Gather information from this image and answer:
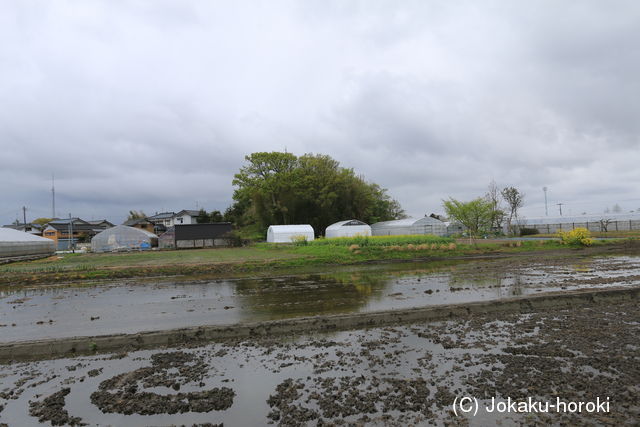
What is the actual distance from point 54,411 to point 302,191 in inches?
1704

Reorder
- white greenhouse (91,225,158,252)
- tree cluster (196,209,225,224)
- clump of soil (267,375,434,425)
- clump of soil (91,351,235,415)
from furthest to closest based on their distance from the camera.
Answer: tree cluster (196,209,225,224)
white greenhouse (91,225,158,252)
clump of soil (91,351,235,415)
clump of soil (267,375,434,425)

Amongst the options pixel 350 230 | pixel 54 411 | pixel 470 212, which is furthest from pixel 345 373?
pixel 350 230

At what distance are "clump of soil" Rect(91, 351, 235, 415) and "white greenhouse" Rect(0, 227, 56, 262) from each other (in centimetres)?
3046

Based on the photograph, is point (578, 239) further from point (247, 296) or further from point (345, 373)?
point (345, 373)

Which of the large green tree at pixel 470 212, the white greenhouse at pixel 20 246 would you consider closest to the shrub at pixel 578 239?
the large green tree at pixel 470 212

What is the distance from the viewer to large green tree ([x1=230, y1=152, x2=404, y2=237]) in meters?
47.8

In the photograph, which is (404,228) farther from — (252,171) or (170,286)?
(170,286)

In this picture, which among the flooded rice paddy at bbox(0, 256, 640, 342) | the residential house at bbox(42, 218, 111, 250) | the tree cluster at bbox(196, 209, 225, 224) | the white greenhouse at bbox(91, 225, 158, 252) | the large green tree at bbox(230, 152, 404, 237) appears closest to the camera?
the flooded rice paddy at bbox(0, 256, 640, 342)

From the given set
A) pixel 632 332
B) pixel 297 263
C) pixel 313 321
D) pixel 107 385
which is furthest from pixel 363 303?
pixel 297 263

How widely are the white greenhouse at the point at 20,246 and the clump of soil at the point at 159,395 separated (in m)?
30.5

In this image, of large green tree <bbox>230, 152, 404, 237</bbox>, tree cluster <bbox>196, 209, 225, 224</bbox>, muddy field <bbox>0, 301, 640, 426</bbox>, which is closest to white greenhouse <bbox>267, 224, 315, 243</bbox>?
large green tree <bbox>230, 152, 404, 237</bbox>

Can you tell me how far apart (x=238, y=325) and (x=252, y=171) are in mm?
45688

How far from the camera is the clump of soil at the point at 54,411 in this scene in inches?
156

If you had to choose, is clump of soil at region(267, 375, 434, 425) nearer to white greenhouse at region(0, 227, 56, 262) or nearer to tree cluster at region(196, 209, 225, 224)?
white greenhouse at region(0, 227, 56, 262)
